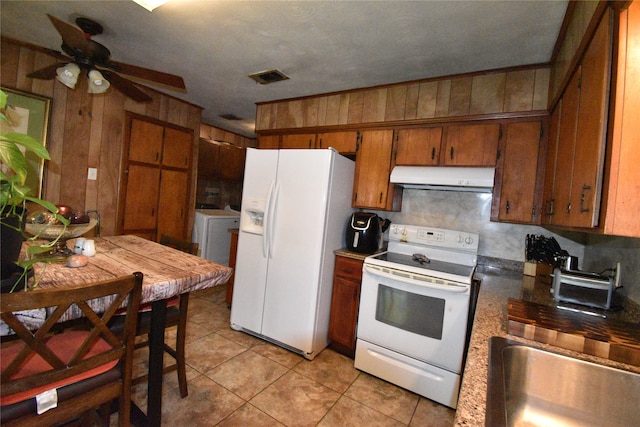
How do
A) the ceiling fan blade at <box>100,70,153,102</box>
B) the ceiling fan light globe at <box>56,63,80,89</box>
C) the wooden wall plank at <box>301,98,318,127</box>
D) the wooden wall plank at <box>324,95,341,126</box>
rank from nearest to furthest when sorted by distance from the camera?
the ceiling fan light globe at <box>56,63,80,89</box> → the ceiling fan blade at <box>100,70,153,102</box> → the wooden wall plank at <box>324,95,341,126</box> → the wooden wall plank at <box>301,98,318,127</box>

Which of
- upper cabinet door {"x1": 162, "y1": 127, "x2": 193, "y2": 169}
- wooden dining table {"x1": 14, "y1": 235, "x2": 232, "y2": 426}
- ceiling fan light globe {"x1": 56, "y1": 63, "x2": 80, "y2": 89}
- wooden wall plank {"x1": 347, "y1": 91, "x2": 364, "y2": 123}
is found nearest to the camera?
wooden dining table {"x1": 14, "y1": 235, "x2": 232, "y2": 426}

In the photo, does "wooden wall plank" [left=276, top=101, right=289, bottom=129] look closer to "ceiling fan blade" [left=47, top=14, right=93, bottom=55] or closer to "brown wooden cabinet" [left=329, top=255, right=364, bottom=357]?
"brown wooden cabinet" [left=329, top=255, right=364, bottom=357]

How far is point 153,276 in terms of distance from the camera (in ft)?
3.88

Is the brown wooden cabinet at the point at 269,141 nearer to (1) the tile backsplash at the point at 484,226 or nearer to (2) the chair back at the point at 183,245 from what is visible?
(1) the tile backsplash at the point at 484,226

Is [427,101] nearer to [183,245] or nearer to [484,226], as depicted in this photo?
[484,226]

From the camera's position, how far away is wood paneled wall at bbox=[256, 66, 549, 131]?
2035 millimetres

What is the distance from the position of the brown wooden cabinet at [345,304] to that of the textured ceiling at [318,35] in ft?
5.32

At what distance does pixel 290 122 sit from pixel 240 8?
1.42 meters

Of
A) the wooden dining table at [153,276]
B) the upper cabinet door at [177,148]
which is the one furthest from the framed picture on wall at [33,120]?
the wooden dining table at [153,276]

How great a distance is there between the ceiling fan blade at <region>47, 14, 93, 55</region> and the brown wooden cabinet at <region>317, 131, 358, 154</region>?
187cm

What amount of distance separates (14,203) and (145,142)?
294 cm

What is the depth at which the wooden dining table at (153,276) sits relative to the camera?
1.08m

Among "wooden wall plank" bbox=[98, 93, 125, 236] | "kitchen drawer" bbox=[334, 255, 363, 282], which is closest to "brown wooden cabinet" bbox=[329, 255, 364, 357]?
"kitchen drawer" bbox=[334, 255, 363, 282]

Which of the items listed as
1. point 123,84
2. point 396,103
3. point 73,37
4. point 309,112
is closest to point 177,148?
point 123,84
